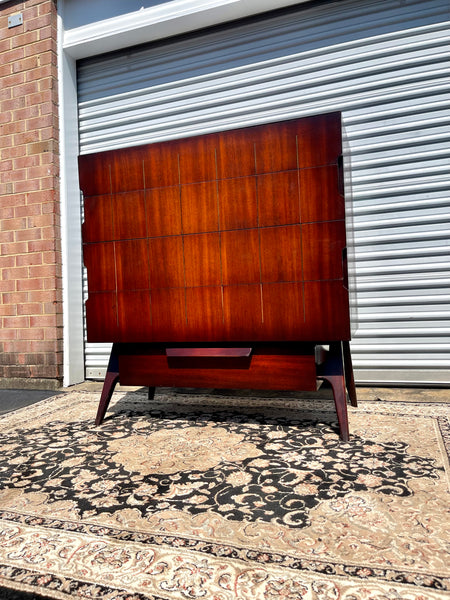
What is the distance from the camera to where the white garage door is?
2.92 meters

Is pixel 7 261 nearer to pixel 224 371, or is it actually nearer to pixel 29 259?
pixel 29 259

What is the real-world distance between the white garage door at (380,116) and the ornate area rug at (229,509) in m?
0.83

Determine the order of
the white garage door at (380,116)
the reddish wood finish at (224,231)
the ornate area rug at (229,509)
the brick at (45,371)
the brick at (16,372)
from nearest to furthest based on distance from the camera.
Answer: the ornate area rug at (229,509) < the reddish wood finish at (224,231) < the white garage door at (380,116) < the brick at (45,371) < the brick at (16,372)

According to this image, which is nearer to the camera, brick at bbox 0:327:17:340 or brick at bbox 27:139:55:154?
brick at bbox 27:139:55:154

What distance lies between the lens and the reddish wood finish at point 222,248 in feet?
6.16

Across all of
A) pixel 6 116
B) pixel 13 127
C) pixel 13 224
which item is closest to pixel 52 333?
pixel 13 224

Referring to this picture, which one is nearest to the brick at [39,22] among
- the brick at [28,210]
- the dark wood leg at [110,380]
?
the brick at [28,210]

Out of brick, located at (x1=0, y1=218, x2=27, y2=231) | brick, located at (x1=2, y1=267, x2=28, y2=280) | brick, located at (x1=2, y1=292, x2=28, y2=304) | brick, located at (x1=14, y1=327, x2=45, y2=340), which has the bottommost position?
brick, located at (x1=14, y1=327, x2=45, y2=340)

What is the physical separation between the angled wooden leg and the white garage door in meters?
0.90

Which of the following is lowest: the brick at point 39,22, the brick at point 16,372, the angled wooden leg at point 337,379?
the brick at point 16,372

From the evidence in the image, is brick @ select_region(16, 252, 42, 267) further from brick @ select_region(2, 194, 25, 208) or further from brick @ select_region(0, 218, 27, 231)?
brick @ select_region(2, 194, 25, 208)

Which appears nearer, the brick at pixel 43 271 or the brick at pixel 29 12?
the brick at pixel 43 271

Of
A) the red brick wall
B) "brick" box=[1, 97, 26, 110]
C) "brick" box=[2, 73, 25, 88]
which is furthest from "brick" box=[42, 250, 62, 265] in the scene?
"brick" box=[2, 73, 25, 88]

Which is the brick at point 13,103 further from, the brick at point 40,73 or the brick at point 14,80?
the brick at point 40,73
